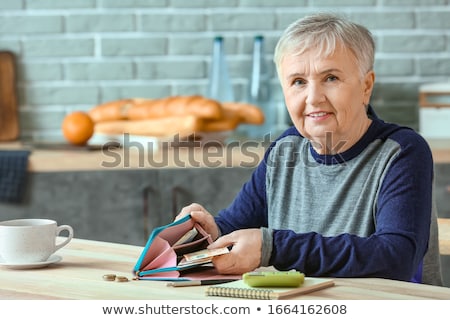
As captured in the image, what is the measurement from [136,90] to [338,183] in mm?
1804

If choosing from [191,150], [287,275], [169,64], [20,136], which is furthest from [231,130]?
[287,275]

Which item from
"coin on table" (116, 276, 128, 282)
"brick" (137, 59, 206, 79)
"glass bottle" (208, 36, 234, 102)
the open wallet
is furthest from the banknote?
"brick" (137, 59, 206, 79)

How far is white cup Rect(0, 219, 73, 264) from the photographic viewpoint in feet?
5.20

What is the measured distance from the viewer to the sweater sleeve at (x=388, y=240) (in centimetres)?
158

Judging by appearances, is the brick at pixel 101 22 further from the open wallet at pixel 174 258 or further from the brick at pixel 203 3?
the open wallet at pixel 174 258

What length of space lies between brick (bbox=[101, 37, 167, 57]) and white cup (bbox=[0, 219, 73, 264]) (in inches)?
80.6

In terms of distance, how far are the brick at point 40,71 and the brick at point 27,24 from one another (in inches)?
5.6

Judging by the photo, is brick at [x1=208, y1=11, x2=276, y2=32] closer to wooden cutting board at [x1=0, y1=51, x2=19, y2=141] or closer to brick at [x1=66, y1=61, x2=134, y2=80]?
brick at [x1=66, y1=61, x2=134, y2=80]

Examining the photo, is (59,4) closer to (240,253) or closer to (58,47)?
(58,47)

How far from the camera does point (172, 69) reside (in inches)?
142

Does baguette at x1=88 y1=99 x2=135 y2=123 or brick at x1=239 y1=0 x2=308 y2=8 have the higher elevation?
brick at x1=239 y1=0 x2=308 y2=8

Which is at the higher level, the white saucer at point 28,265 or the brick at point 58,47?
the brick at point 58,47

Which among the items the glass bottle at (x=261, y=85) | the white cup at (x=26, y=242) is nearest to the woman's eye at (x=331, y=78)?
the white cup at (x=26, y=242)
